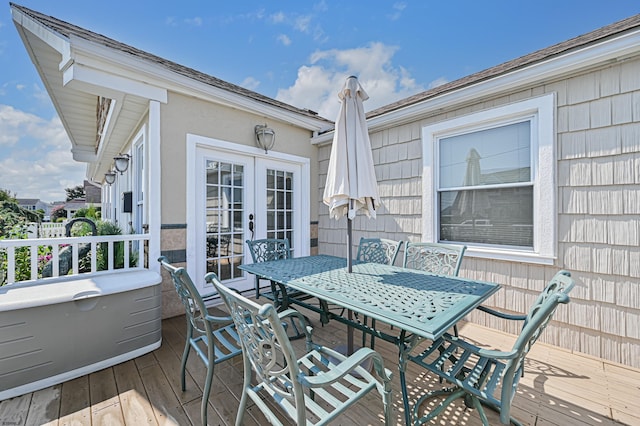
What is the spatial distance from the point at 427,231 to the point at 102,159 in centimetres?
795

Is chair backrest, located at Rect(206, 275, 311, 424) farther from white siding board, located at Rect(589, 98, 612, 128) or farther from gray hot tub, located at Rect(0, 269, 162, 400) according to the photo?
white siding board, located at Rect(589, 98, 612, 128)

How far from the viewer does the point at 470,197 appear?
336 cm

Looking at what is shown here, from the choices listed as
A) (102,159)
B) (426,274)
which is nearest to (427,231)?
(426,274)

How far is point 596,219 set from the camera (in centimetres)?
252

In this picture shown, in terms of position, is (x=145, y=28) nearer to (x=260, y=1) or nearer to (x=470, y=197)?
(x=260, y=1)

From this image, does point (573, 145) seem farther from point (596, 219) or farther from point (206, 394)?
point (206, 394)

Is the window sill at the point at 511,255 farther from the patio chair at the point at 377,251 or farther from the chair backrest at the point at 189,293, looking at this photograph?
the chair backrest at the point at 189,293

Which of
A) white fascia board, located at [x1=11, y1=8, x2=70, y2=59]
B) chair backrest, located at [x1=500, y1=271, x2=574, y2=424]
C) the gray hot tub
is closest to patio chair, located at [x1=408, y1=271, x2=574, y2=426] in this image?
chair backrest, located at [x1=500, y1=271, x2=574, y2=424]

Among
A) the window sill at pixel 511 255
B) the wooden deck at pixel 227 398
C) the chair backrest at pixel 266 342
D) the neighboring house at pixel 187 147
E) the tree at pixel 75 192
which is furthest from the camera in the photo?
the tree at pixel 75 192

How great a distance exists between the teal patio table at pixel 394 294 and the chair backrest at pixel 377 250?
0.51m

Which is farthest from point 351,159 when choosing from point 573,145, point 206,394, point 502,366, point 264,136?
point 264,136

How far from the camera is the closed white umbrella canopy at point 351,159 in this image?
2311 mm

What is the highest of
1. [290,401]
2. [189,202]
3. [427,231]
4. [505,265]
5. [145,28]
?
[145,28]

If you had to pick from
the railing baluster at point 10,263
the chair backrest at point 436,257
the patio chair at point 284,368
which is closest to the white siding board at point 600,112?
the chair backrest at point 436,257
